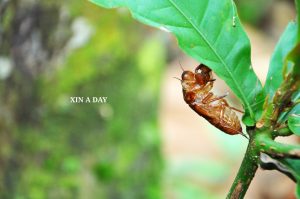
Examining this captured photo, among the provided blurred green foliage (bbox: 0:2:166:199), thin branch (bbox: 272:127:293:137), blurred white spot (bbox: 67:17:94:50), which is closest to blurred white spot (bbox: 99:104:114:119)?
blurred green foliage (bbox: 0:2:166:199)

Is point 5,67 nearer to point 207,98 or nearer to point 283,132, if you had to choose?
point 207,98

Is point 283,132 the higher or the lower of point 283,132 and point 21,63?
the higher

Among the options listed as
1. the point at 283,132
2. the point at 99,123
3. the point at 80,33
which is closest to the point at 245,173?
the point at 283,132

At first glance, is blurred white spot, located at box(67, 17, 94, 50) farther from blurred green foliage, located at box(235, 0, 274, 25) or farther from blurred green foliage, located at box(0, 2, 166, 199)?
blurred green foliage, located at box(235, 0, 274, 25)

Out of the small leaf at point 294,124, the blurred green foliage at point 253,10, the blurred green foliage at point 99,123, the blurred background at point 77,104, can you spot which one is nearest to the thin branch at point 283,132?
the small leaf at point 294,124

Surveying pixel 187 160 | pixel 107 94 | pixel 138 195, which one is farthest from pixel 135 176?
pixel 187 160
